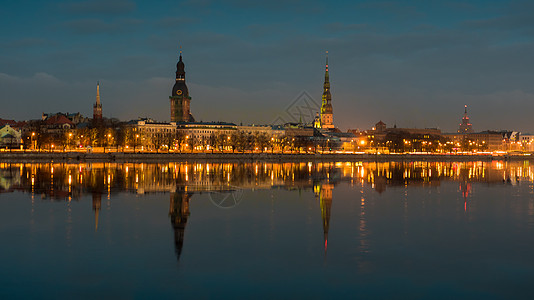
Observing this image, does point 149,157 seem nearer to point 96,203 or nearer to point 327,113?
point 96,203

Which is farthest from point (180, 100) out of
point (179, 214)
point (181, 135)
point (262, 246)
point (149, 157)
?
point (262, 246)

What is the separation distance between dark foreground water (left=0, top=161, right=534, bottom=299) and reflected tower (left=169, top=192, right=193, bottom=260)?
7 cm

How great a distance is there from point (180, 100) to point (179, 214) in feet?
472

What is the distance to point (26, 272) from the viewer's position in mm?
13875

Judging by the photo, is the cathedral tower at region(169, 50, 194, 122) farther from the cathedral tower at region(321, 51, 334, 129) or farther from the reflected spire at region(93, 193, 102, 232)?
the reflected spire at region(93, 193, 102, 232)

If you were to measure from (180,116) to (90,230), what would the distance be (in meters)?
147

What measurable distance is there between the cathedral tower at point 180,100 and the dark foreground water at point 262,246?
13492 centimetres

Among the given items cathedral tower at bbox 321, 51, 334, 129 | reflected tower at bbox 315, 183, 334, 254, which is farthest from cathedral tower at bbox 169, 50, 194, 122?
reflected tower at bbox 315, 183, 334, 254

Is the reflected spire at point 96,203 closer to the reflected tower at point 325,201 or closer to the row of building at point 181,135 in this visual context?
the reflected tower at point 325,201

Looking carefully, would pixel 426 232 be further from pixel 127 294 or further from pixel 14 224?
pixel 14 224

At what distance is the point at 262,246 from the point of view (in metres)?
17.0

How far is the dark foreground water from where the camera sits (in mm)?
12969

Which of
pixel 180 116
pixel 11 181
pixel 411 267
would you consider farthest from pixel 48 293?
pixel 180 116

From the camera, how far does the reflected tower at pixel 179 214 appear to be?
57.2ft
